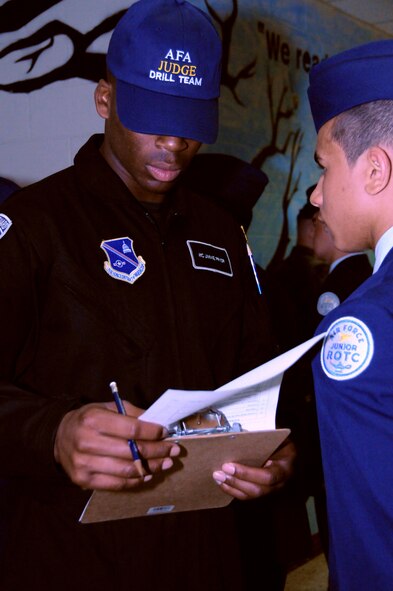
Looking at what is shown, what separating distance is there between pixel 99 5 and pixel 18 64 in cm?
40

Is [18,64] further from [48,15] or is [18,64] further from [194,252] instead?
[194,252]

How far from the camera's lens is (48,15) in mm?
2781

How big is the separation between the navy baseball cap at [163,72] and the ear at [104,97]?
0.17ft

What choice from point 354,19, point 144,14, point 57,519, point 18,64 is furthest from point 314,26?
point 57,519

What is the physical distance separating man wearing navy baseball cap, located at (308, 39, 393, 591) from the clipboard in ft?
0.37

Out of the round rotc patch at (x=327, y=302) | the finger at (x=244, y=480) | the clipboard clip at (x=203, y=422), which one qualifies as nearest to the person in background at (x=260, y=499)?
the round rotc patch at (x=327, y=302)

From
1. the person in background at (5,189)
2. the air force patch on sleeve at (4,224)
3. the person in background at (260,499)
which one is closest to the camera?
the air force patch on sleeve at (4,224)

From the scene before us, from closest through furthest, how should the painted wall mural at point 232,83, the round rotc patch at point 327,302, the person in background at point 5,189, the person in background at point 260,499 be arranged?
the person in background at point 260,499, the person in background at point 5,189, the painted wall mural at point 232,83, the round rotc patch at point 327,302

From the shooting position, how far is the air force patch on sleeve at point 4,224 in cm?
124

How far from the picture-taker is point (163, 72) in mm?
1354

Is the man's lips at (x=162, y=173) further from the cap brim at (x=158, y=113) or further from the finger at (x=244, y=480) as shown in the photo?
the finger at (x=244, y=480)

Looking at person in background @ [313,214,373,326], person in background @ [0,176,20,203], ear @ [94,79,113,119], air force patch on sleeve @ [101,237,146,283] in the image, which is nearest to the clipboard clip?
air force patch on sleeve @ [101,237,146,283]

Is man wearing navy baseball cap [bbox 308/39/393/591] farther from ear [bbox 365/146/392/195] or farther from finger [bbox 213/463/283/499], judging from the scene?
finger [bbox 213/463/283/499]

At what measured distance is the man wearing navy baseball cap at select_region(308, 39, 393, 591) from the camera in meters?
0.96
